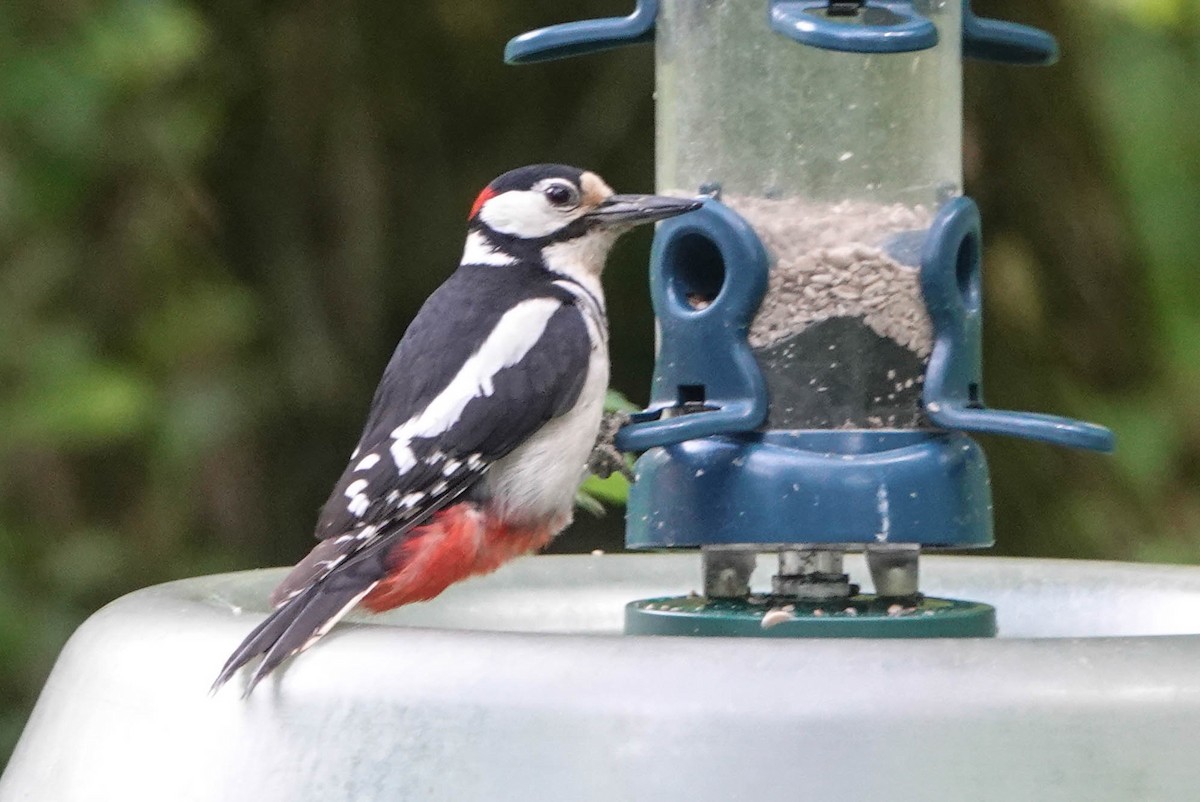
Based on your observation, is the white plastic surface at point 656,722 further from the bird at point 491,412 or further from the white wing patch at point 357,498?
the white wing patch at point 357,498

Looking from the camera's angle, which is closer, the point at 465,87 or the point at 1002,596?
the point at 1002,596

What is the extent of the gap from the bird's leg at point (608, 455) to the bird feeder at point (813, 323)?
3.0 inches

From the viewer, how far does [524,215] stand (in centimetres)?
265

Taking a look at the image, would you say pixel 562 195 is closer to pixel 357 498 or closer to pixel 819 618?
pixel 357 498

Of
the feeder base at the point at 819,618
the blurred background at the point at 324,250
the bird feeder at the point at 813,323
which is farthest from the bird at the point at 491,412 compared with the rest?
the blurred background at the point at 324,250

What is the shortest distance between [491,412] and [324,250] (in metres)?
1.90

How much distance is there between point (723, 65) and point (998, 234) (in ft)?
5.75

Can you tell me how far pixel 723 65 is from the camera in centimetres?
238

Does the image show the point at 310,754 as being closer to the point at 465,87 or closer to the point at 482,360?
the point at 482,360

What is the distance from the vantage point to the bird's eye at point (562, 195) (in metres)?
2.60

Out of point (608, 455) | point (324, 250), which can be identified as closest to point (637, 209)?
point (608, 455)

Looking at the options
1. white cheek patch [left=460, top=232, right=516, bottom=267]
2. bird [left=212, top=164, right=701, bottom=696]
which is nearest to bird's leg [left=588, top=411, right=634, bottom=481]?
bird [left=212, top=164, right=701, bottom=696]

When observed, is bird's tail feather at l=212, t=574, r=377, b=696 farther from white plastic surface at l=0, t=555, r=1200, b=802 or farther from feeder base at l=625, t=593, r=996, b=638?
feeder base at l=625, t=593, r=996, b=638

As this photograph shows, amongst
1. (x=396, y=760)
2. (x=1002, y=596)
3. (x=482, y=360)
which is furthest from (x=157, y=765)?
(x=1002, y=596)
